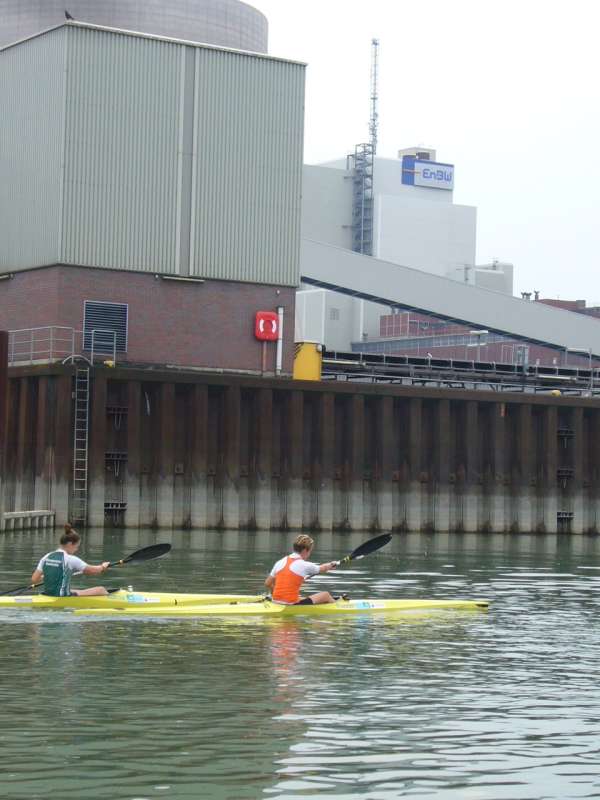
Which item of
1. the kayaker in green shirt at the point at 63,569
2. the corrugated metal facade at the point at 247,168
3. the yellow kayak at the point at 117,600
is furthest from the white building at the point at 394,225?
the kayaker in green shirt at the point at 63,569

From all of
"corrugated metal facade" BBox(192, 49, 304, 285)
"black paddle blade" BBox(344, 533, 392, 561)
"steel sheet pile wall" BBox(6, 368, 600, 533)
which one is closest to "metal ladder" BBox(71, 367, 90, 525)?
"steel sheet pile wall" BBox(6, 368, 600, 533)

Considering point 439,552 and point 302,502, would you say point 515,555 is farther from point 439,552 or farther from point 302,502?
point 302,502

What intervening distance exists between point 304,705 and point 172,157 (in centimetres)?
4055

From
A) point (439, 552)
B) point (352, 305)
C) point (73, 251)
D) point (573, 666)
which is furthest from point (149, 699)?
point (352, 305)

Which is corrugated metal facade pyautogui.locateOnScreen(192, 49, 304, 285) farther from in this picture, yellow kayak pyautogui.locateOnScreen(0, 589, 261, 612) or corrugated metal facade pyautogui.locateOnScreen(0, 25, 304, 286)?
yellow kayak pyautogui.locateOnScreen(0, 589, 261, 612)

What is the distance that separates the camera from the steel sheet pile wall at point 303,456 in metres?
50.5

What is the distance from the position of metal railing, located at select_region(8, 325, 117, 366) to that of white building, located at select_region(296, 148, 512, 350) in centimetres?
4956

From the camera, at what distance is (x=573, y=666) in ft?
68.6

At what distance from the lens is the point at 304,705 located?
17.3 meters

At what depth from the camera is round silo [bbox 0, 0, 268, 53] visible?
5969 centimetres

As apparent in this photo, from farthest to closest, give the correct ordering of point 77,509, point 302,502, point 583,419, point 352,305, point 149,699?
point 352,305
point 583,419
point 302,502
point 77,509
point 149,699

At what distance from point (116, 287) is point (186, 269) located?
2927 millimetres

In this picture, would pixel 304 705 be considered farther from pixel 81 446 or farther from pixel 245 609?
pixel 81 446

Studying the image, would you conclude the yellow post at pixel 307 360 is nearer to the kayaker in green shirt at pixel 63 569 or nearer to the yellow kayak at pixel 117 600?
the yellow kayak at pixel 117 600
